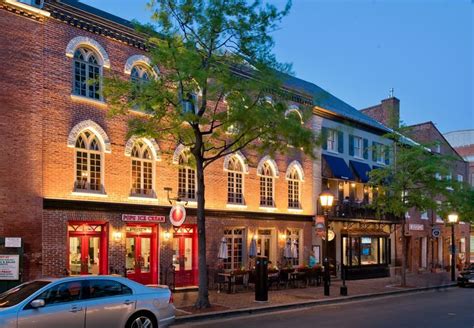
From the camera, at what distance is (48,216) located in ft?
58.1

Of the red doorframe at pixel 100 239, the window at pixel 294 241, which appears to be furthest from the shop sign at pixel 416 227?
the red doorframe at pixel 100 239

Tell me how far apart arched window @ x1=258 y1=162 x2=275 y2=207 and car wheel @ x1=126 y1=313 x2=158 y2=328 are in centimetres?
1529

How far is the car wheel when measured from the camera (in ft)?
35.5

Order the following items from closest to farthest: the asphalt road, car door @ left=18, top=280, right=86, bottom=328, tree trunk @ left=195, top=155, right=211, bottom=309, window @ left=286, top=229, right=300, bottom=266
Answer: car door @ left=18, top=280, right=86, bottom=328
the asphalt road
tree trunk @ left=195, top=155, right=211, bottom=309
window @ left=286, top=229, right=300, bottom=266

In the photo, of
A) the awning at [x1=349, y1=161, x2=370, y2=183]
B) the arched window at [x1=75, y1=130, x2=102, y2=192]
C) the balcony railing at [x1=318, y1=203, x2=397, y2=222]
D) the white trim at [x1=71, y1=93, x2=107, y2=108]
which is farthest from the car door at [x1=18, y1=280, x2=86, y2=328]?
the awning at [x1=349, y1=161, x2=370, y2=183]

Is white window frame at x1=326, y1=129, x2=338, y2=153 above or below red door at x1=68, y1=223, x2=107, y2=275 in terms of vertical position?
above

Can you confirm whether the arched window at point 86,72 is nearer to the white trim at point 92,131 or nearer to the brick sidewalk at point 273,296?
the white trim at point 92,131

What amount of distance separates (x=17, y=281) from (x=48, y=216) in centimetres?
225

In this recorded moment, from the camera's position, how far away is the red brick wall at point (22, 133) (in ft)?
55.5

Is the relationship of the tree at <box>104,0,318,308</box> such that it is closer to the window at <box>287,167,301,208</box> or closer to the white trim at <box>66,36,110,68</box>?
the white trim at <box>66,36,110,68</box>

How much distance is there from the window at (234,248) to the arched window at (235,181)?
4.48 ft

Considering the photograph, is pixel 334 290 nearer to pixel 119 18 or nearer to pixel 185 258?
pixel 185 258

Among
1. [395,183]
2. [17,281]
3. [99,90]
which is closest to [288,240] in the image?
[395,183]

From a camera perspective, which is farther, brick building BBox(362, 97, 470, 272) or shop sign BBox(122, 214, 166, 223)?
brick building BBox(362, 97, 470, 272)
